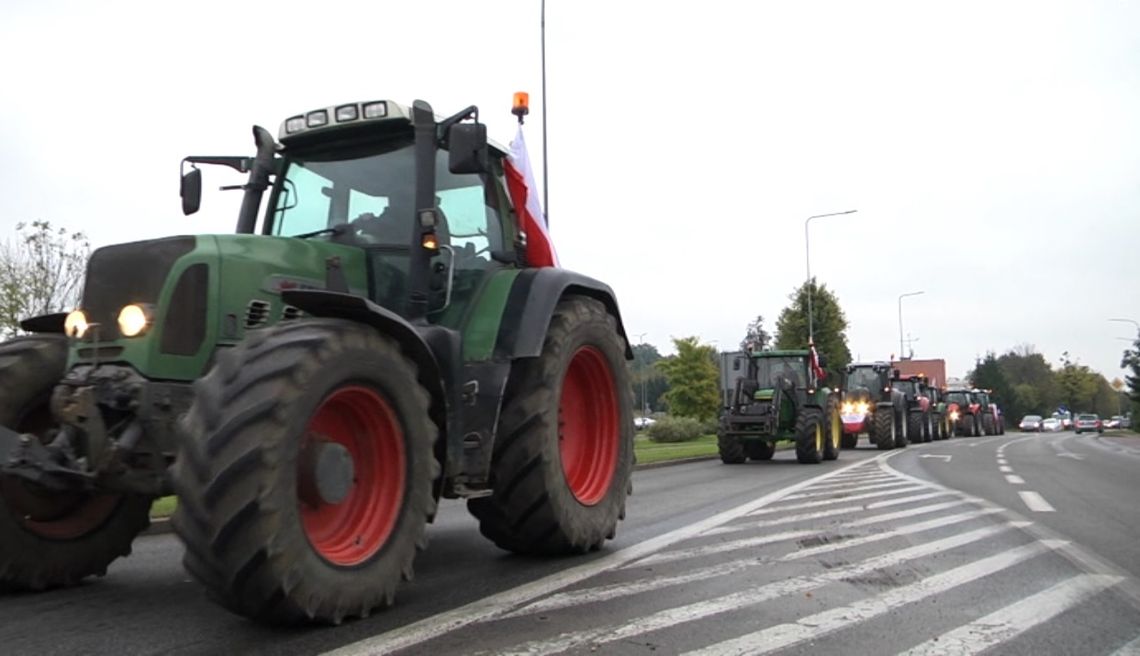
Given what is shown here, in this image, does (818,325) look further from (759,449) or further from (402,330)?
(402,330)

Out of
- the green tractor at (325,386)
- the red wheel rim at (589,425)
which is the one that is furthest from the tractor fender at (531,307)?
the red wheel rim at (589,425)

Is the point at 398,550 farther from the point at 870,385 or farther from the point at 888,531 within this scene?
the point at 870,385

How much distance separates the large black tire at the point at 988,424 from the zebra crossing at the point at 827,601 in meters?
46.0

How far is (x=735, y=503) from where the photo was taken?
33.4ft

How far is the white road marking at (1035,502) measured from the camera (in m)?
9.77

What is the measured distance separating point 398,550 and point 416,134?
247 cm

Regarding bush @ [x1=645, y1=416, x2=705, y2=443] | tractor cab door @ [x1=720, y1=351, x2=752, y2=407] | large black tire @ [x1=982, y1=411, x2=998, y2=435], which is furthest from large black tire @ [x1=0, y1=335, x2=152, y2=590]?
large black tire @ [x1=982, y1=411, x2=998, y2=435]

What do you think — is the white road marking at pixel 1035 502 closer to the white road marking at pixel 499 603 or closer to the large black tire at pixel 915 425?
the white road marking at pixel 499 603

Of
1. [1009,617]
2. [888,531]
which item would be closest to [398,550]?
[1009,617]

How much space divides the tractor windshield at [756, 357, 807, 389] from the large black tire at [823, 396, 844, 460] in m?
0.86

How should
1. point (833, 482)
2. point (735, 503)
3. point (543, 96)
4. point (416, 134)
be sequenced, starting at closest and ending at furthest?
point (416, 134), point (735, 503), point (833, 482), point (543, 96)

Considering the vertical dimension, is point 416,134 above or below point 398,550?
above

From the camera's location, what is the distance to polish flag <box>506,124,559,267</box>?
6.48 metres

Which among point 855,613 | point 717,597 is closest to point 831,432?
point 717,597
